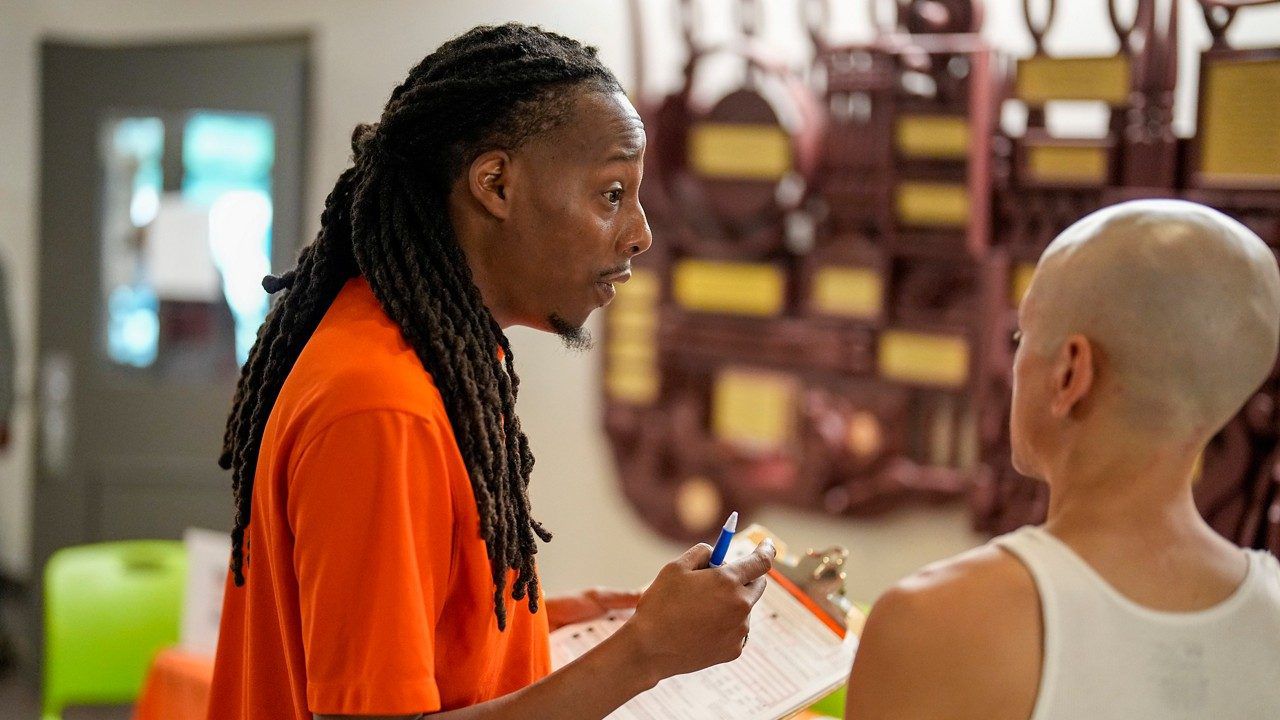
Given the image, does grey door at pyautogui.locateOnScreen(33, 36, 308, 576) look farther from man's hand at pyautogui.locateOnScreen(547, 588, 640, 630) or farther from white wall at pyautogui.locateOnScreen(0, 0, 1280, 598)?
man's hand at pyautogui.locateOnScreen(547, 588, 640, 630)

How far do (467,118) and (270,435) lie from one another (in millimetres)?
363

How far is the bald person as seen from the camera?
36.6 inches

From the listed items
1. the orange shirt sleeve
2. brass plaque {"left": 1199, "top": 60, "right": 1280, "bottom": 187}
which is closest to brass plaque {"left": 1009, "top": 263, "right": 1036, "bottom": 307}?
brass plaque {"left": 1199, "top": 60, "right": 1280, "bottom": 187}

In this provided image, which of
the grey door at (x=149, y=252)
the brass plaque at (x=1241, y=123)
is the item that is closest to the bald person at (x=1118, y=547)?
the brass plaque at (x=1241, y=123)

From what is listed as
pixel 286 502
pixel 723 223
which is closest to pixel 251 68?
pixel 723 223

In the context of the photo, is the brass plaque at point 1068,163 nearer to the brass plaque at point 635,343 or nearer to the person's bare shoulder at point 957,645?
the brass plaque at point 635,343

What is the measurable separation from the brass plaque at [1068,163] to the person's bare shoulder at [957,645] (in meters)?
1.82

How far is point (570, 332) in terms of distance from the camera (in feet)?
4.28

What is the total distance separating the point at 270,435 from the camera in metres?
1.11

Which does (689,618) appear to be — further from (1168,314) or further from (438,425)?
(1168,314)

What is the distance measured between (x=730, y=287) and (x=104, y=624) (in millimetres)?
1733

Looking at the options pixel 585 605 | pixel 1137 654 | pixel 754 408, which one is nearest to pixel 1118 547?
pixel 1137 654

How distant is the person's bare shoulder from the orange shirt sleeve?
0.38 meters

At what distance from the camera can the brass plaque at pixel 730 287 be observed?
3186mm
